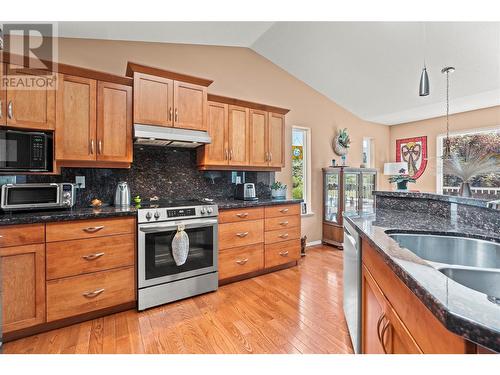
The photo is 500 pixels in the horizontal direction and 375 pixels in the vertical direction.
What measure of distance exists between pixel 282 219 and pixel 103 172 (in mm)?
2106

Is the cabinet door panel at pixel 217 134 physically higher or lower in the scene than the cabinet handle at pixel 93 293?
higher

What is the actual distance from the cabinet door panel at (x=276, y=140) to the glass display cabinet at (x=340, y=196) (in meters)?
1.17

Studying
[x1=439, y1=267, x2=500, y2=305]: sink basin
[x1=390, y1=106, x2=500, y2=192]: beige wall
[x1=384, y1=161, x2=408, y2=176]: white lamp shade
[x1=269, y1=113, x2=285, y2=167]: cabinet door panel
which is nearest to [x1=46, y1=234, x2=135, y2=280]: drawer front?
[x1=269, y1=113, x2=285, y2=167]: cabinet door panel

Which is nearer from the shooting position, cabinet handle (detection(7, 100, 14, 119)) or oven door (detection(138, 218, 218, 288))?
cabinet handle (detection(7, 100, 14, 119))

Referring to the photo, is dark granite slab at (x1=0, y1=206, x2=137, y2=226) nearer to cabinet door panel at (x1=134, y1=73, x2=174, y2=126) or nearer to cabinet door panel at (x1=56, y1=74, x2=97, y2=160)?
cabinet door panel at (x1=56, y1=74, x2=97, y2=160)

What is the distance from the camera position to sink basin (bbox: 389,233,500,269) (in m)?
1.24

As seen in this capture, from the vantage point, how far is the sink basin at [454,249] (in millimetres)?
1235

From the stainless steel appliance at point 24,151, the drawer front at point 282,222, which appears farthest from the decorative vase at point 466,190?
the stainless steel appliance at point 24,151

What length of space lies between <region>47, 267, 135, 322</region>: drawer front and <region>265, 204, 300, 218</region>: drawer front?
160cm

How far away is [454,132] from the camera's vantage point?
180 inches

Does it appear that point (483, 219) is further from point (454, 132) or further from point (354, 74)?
point (454, 132)

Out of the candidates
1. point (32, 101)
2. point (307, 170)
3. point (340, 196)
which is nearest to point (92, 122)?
point (32, 101)

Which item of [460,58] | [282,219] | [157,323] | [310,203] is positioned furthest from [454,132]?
[157,323]

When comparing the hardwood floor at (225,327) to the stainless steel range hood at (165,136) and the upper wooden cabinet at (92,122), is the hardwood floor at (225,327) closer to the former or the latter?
the upper wooden cabinet at (92,122)
